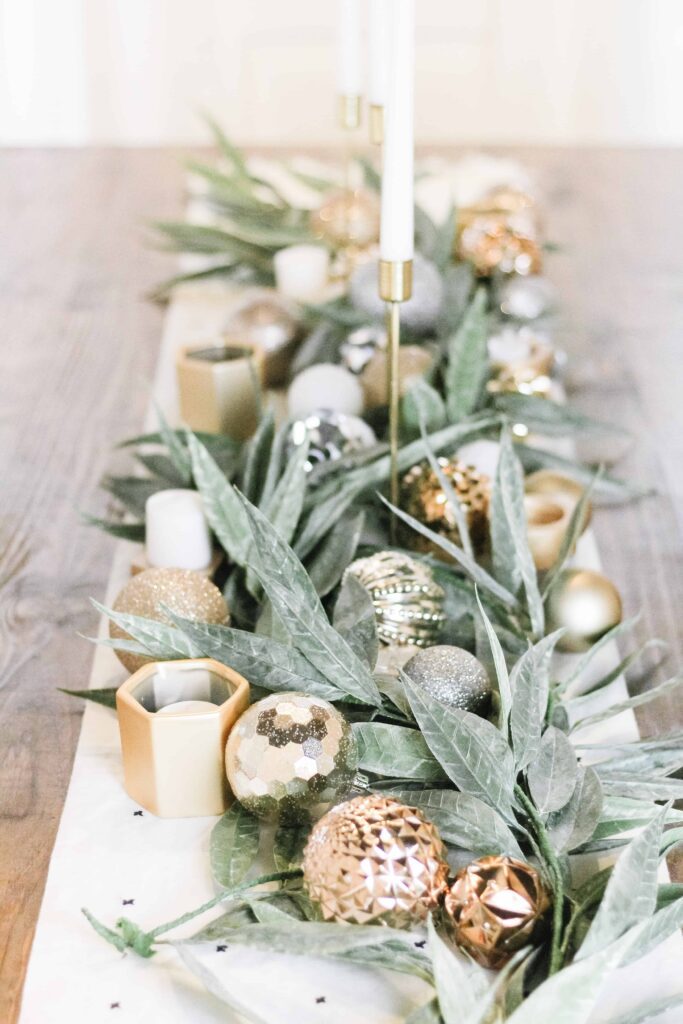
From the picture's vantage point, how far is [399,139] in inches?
27.9

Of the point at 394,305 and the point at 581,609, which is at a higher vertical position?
the point at 394,305

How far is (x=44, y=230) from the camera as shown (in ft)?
4.90

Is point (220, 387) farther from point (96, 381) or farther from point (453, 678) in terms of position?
point (453, 678)

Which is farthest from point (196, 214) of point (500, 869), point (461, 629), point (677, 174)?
point (500, 869)

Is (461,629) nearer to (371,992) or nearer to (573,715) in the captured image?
(573,715)

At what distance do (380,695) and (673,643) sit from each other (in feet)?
0.81

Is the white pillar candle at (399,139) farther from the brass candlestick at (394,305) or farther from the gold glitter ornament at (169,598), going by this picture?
the gold glitter ornament at (169,598)

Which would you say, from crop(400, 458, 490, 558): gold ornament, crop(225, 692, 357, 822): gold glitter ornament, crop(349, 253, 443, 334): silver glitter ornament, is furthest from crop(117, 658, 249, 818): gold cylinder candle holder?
crop(349, 253, 443, 334): silver glitter ornament

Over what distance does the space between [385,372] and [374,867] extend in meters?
0.55

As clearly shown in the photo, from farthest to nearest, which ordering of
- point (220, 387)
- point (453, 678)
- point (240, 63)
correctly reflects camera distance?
point (240, 63), point (220, 387), point (453, 678)

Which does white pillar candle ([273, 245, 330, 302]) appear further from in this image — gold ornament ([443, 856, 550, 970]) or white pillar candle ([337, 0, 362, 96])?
gold ornament ([443, 856, 550, 970])

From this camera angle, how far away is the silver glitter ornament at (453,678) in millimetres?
624

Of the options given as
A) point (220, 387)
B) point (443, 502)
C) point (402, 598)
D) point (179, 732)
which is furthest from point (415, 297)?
point (179, 732)

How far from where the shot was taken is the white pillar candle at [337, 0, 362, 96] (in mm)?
1140
